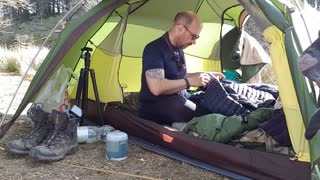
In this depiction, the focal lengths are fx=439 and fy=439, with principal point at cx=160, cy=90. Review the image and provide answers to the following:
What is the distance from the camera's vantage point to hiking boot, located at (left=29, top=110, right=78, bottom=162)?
2.82 metres

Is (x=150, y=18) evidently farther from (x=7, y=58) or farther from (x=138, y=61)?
(x=7, y=58)

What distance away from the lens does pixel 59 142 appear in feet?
9.64

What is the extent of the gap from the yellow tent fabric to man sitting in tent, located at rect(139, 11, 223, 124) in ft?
2.83

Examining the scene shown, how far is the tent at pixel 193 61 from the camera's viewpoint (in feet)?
7.43

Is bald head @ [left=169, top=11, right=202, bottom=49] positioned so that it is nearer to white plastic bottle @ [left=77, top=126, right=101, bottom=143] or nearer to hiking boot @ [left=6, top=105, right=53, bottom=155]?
white plastic bottle @ [left=77, top=126, right=101, bottom=143]

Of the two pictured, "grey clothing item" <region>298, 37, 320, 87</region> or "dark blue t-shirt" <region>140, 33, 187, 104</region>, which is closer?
"grey clothing item" <region>298, 37, 320, 87</region>

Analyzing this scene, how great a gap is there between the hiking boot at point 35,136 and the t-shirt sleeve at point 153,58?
0.82 m

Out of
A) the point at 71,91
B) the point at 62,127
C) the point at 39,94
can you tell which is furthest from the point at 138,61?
the point at 62,127

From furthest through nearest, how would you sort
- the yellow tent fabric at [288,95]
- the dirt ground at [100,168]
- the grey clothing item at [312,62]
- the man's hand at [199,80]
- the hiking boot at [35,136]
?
the man's hand at [199,80]
the hiking boot at [35,136]
the dirt ground at [100,168]
the yellow tent fabric at [288,95]
the grey clothing item at [312,62]

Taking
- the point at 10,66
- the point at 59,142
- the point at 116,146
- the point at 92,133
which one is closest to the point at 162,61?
the point at 116,146

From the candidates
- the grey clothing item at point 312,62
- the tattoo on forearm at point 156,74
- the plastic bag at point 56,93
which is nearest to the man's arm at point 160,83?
the tattoo on forearm at point 156,74

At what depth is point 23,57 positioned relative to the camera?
26.9 ft

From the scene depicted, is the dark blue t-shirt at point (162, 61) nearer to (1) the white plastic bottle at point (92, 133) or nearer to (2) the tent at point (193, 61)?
(2) the tent at point (193, 61)

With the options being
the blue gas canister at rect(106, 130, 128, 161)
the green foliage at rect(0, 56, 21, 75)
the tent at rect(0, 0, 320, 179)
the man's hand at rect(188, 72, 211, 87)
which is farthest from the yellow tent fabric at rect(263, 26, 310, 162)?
the green foliage at rect(0, 56, 21, 75)
